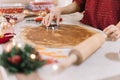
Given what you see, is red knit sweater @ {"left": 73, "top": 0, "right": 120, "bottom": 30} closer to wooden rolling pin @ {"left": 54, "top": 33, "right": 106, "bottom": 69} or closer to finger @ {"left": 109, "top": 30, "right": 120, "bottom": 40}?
finger @ {"left": 109, "top": 30, "right": 120, "bottom": 40}

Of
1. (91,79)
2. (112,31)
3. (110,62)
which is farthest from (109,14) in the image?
(91,79)

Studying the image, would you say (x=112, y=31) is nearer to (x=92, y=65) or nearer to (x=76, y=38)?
(x=76, y=38)

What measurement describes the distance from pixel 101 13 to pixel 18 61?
0.66 m

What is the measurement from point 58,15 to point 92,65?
0.53m

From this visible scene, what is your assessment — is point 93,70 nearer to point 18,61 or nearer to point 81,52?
point 81,52

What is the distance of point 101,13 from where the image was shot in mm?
1087

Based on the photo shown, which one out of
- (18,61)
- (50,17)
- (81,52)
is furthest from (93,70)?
(50,17)

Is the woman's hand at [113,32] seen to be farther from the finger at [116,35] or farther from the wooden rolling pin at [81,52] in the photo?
the wooden rolling pin at [81,52]

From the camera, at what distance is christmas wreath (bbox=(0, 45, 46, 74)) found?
547 millimetres

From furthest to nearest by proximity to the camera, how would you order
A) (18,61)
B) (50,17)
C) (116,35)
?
(50,17), (116,35), (18,61)

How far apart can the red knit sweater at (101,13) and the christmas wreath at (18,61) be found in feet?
1.97

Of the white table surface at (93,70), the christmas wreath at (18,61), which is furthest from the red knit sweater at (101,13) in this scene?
the christmas wreath at (18,61)

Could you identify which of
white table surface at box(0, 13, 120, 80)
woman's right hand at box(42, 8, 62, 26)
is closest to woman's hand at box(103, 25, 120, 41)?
white table surface at box(0, 13, 120, 80)

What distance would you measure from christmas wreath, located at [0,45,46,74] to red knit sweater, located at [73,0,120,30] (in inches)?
23.6
